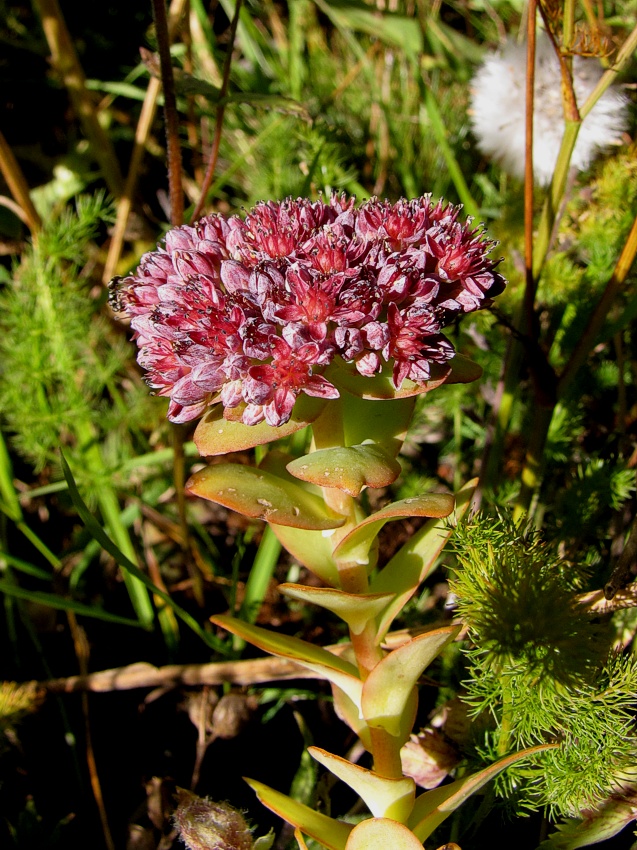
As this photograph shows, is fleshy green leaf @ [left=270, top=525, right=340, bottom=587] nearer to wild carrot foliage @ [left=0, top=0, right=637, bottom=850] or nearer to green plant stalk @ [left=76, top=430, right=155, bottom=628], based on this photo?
wild carrot foliage @ [left=0, top=0, right=637, bottom=850]

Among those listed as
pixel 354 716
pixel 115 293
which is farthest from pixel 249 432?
pixel 354 716

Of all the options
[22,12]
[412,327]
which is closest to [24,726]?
[412,327]

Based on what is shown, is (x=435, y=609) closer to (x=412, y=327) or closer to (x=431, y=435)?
(x=431, y=435)

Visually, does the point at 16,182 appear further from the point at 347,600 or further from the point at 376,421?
the point at 347,600

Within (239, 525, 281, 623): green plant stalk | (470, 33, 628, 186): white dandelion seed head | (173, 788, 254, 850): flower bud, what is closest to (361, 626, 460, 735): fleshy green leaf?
(173, 788, 254, 850): flower bud

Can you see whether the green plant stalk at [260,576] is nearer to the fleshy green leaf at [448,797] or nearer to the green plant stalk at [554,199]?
the fleshy green leaf at [448,797]
